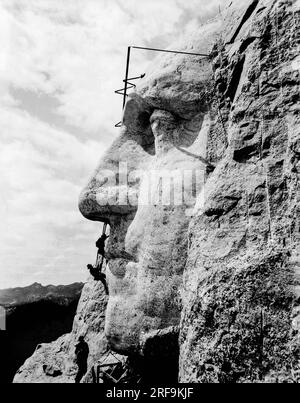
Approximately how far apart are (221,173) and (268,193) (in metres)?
0.51

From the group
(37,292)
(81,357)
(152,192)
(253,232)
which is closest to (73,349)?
(81,357)

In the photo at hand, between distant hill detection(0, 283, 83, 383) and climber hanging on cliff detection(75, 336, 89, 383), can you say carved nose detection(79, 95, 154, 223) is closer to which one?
climber hanging on cliff detection(75, 336, 89, 383)

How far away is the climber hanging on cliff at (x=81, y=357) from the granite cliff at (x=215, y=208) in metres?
3.06

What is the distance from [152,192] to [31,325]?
12378mm

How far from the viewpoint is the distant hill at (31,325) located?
13.7 metres

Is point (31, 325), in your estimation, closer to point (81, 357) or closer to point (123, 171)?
point (81, 357)

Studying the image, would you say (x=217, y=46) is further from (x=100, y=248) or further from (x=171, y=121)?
(x=100, y=248)

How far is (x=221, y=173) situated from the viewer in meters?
3.50

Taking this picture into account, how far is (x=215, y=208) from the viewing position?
3.36 m

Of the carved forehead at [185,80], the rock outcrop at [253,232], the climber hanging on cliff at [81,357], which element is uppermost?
the carved forehead at [185,80]

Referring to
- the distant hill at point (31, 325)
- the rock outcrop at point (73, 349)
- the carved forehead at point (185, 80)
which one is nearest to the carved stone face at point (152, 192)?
the carved forehead at point (185, 80)

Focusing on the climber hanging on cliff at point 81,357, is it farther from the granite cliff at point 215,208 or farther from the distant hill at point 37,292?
the distant hill at point 37,292

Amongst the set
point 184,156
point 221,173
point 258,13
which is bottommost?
point 221,173
